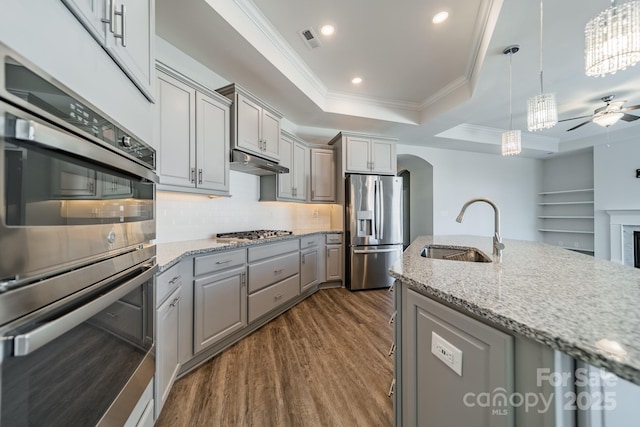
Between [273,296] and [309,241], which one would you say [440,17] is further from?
[273,296]

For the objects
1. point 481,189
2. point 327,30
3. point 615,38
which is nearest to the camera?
Result: point 615,38

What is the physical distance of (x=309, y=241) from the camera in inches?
130

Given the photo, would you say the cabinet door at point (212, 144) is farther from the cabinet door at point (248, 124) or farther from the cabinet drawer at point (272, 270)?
the cabinet drawer at point (272, 270)

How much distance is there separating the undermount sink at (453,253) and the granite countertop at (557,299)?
1.96ft

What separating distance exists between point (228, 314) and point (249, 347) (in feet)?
1.17

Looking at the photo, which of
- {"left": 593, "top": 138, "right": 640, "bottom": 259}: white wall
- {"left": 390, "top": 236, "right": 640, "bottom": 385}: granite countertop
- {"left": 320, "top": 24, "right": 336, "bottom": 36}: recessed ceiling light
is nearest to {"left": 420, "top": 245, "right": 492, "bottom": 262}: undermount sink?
{"left": 390, "top": 236, "right": 640, "bottom": 385}: granite countertop

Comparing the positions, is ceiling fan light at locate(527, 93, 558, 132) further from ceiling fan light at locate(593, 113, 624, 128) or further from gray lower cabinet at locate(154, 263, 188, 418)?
gray lower cabinet at locate(154, 263, 188, 418)

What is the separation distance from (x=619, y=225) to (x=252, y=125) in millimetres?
7174

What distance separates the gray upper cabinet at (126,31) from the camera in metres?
0.72

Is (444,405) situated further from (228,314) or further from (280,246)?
(280,246)

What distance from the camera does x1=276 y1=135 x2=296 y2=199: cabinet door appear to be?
3.21 metres

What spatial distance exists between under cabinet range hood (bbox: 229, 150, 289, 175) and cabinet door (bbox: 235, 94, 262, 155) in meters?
0.09

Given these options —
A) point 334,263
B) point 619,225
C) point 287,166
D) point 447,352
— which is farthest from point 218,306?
point 619,225

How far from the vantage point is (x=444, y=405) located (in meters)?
0.78
